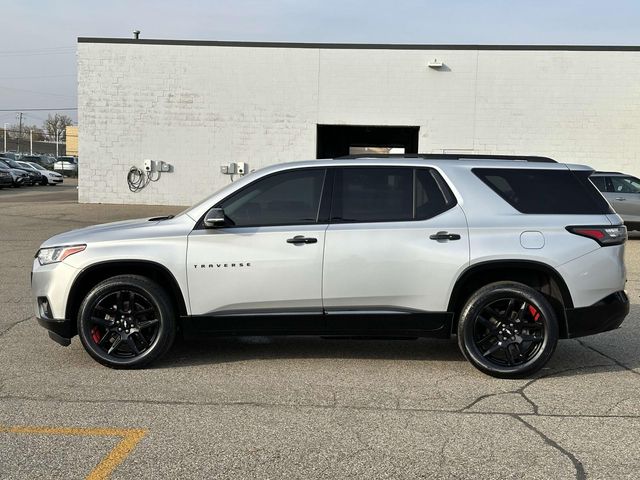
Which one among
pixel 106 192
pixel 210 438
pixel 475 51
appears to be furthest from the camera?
pixel 106 192

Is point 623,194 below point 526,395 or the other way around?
the other way around

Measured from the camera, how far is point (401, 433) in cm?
394

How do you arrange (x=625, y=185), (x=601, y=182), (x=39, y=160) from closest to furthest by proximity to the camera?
(x=625, y=185) → (x=601, y=182) → (x=39, y=160)

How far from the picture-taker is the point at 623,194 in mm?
15078

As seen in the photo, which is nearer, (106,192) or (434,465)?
(434,465)

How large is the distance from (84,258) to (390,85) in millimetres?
18684

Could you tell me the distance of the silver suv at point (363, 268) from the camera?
502cm

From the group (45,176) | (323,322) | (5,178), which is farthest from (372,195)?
(45,176)

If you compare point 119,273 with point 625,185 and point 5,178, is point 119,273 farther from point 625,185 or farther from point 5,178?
point 5,178

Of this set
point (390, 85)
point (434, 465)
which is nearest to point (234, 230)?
point (434, 465)

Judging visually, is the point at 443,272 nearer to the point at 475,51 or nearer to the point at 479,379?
the point at 479,379

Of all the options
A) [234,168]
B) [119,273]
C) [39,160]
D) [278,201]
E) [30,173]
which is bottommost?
[119,273]

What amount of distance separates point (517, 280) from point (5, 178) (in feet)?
123

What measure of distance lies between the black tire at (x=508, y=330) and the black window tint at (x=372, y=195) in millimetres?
983
